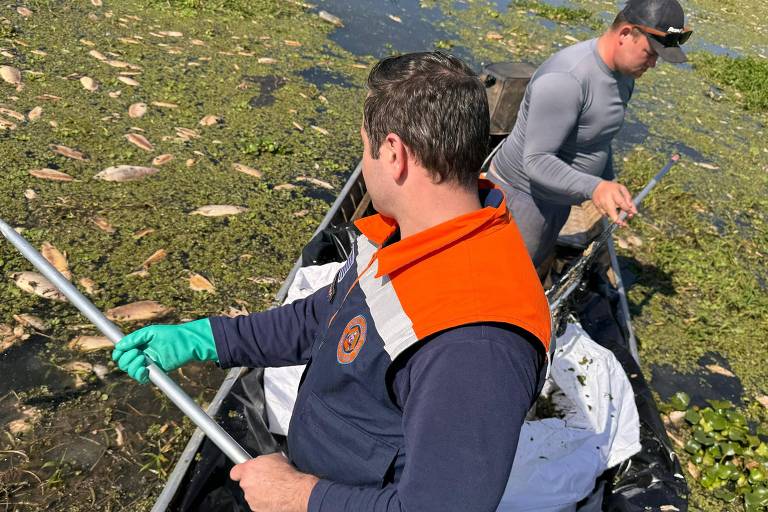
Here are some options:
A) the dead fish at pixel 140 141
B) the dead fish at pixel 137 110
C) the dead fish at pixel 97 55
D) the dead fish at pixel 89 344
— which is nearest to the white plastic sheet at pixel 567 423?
the dead fish at pixel 89 344

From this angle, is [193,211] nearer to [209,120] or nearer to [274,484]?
[209,120]

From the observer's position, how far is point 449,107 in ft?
4.59

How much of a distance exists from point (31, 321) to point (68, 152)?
219 cm

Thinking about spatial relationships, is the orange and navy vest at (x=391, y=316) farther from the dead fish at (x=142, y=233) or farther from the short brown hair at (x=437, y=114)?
the dead fish at (x=142, y=233)

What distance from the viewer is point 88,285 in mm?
3914

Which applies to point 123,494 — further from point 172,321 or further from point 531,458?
point 531,458

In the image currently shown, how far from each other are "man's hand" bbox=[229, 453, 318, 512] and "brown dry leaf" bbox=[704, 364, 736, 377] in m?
4.31

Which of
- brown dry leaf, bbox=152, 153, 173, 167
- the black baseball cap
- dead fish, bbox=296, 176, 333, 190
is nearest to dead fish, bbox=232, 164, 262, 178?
dead fish, bbox=296, 176, 333, 190

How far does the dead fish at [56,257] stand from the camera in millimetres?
3947

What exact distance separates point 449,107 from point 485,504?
36.8 inches

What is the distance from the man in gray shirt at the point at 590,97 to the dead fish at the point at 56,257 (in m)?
3.25

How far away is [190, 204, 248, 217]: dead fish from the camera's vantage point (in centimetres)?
488

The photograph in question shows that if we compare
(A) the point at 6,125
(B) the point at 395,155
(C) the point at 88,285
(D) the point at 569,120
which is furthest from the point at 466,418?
(A) the point at 6,125

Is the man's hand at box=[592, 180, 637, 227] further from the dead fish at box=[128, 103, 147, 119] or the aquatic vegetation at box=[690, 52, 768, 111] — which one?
the aquatic vegetation at box=[690, 52, 768, 111]
